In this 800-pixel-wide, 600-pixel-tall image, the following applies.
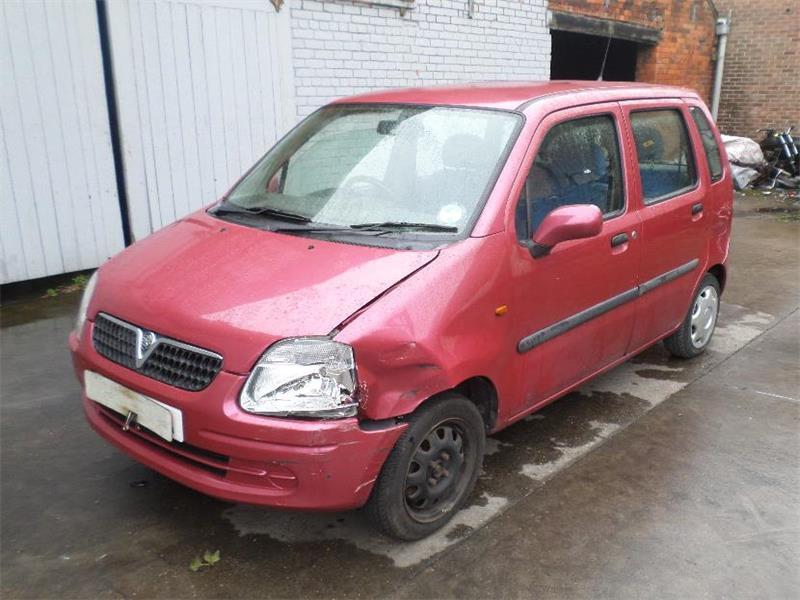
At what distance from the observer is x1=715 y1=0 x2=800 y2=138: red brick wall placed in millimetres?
13055

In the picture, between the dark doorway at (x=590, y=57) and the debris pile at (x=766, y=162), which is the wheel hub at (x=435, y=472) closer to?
the dark doorway at (x=590, y=57)

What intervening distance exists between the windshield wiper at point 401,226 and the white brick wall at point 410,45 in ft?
14.7

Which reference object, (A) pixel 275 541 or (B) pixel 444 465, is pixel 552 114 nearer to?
(B) pixel 444 465

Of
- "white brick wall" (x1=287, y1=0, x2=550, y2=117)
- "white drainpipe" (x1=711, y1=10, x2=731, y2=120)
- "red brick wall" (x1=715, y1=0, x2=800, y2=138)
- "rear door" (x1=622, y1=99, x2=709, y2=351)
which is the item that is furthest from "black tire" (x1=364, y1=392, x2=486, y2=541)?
"red brick wall" (x1=715, y1=0, x2=800, y2=138)

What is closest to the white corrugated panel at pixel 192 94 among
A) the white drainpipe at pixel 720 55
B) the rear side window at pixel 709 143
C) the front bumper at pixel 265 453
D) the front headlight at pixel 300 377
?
the rear side window at pixel 709 143

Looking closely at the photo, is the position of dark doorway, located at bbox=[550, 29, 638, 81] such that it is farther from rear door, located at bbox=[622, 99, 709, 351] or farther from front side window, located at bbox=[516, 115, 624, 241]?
front side window, located at bbox=[516, 115, 624, 241]

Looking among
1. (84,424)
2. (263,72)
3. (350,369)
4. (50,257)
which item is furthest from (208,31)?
(350,369)

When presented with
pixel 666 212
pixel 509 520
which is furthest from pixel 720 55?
pixel 509 520

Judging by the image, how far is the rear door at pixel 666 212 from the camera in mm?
3857

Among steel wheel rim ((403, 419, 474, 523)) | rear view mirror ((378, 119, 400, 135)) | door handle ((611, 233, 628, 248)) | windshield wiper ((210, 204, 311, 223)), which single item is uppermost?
rear view mirror ((378, 119, 400, 135))

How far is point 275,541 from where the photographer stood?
2.86m

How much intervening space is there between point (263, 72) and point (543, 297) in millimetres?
4641

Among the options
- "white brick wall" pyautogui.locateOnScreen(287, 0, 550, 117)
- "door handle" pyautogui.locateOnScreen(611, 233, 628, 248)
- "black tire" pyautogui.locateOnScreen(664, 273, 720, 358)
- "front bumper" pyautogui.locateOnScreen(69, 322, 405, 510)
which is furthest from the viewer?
"white brick wall" pyautogui.locateOnScreen(287, 0, 550, 117)

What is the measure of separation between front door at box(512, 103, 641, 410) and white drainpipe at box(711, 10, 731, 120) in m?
11.5
